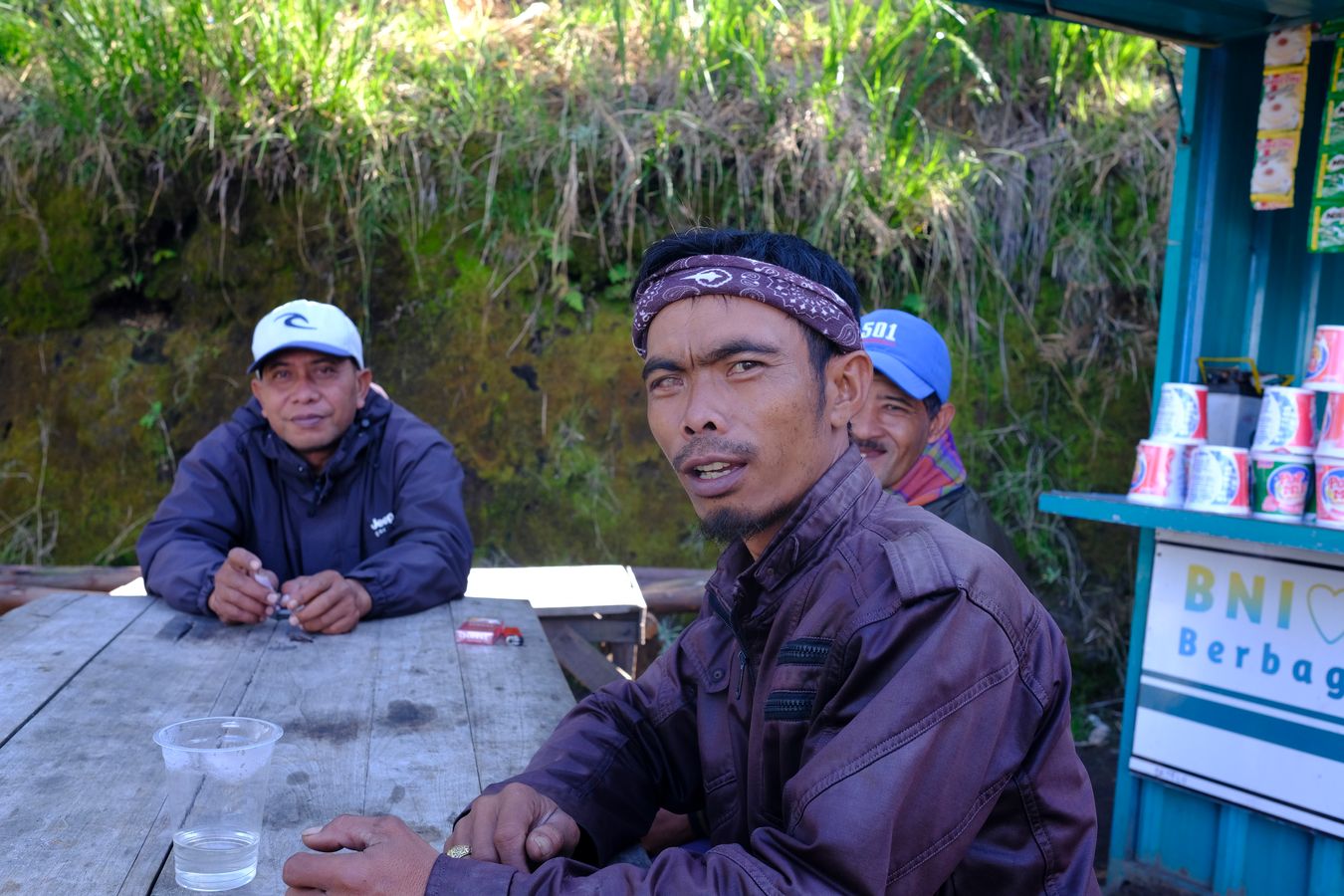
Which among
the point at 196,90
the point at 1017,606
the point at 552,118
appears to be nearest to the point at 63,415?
the point at 196,90

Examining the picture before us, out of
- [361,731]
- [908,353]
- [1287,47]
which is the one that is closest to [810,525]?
[361,731]

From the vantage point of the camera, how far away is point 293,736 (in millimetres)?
2227

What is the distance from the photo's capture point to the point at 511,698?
2545mm

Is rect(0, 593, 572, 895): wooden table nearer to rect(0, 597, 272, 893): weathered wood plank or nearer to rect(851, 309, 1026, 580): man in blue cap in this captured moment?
rect(0, 597, 272, 893): weathered wood plank

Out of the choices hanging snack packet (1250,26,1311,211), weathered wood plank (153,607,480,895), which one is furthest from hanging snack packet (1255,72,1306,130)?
weathered wood plank (153,607,480,895)

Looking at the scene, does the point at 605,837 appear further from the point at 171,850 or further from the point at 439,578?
the point at 439,578

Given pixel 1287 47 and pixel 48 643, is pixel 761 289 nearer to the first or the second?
pixel 48 643

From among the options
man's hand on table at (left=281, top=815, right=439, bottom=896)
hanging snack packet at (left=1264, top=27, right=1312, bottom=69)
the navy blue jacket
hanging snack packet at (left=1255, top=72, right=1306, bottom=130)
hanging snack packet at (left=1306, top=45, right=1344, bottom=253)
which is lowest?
man's hand on table at (left=281, top=815, right=439, bottom=896)

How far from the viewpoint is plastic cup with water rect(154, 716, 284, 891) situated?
1607 mm

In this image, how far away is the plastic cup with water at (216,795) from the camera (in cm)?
161

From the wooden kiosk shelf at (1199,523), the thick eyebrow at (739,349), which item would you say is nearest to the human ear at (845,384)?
the thick eyebrow at (739,349)

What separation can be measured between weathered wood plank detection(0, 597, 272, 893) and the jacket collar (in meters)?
0.90

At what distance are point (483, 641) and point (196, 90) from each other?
12.2ft

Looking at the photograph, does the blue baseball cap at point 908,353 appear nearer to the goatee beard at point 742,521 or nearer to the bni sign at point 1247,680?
the bni sign at point 1247,680
